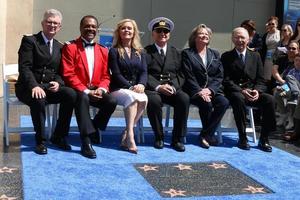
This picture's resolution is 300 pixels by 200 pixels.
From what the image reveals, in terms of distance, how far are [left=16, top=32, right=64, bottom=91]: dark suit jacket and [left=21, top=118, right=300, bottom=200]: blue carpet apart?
2.57 feet

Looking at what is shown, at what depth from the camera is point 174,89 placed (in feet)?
20.0

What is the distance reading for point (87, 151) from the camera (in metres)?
5.43

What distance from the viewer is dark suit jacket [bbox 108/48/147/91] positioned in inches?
236

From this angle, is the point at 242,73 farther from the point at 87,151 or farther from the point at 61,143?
the point at 61,143

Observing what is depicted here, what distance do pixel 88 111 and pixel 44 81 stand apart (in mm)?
664

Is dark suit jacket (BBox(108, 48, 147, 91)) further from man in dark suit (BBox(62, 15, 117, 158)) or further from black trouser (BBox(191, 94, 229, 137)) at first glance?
black trouser (BBox(191, 94, 229, 137))

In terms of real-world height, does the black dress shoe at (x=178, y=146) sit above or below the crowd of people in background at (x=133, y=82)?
below

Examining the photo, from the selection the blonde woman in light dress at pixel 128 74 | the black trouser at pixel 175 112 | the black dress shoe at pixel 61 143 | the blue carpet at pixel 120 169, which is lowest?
the blue carpet at pixel 120 169

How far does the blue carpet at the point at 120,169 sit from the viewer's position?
4301mm

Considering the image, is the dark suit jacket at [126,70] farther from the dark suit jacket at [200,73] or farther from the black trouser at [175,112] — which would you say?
the dark suit jacket at [200,73]

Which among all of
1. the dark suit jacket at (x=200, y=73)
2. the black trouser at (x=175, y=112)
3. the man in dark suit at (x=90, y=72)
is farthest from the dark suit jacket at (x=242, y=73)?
the man in dark suit at (x=90, y=72)

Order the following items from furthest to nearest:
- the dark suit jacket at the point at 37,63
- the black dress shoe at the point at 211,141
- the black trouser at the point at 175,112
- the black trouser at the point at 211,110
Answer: the black dress shoe at the point at 211,141
the black trouser at the point at 211,110
the black trouser at the point at 175,112
the dark suit jacket at the point at 37,63

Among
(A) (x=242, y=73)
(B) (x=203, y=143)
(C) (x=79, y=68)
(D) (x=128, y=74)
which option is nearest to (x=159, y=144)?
(B) (x=203, y=143)

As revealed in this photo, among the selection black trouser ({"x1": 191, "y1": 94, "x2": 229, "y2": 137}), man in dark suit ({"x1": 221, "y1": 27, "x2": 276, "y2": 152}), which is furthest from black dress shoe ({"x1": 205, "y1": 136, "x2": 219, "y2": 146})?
man in dark suit ({"x1": 221, "y1": 27, "x2": 276, "y2": 152})
